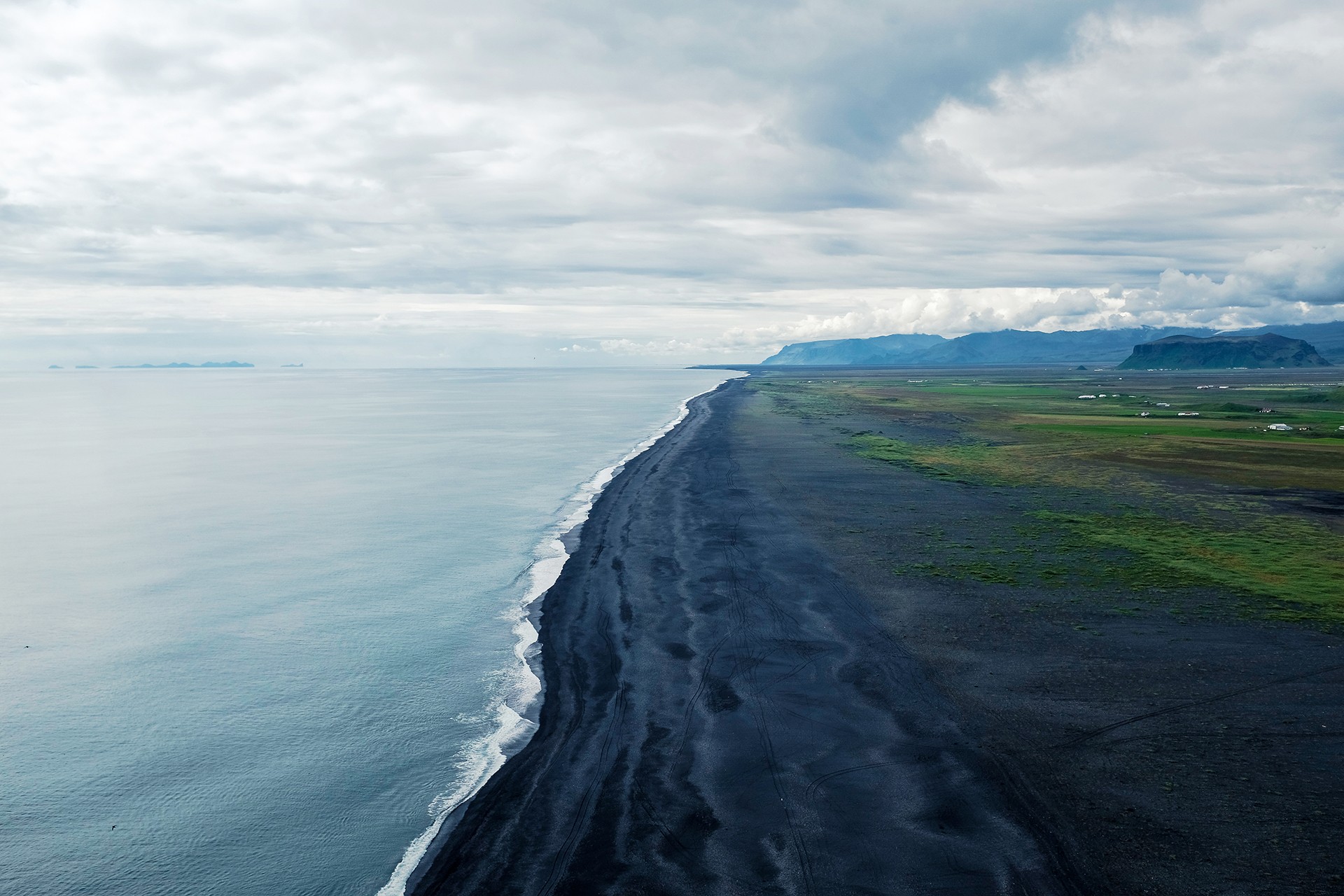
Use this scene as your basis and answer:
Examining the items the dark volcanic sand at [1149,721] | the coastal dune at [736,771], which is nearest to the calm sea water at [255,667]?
the coastal dune at [736,771]

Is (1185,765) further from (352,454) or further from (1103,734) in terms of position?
(352,454)

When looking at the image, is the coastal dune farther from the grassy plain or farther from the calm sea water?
the grassy plain

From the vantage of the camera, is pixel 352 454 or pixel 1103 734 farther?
pixel 352 454

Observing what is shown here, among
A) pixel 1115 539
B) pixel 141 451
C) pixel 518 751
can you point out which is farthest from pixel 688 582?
pixel 141 451

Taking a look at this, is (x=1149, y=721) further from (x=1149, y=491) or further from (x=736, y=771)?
(x=1149, y=491)

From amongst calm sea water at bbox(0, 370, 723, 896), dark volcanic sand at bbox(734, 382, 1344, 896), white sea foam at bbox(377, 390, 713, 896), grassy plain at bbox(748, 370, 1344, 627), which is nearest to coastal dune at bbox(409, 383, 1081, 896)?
white sea foam at bbox(377, 390, 713, 896)

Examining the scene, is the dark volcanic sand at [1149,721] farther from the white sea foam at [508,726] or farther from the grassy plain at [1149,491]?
the white sea foam at [508,726]

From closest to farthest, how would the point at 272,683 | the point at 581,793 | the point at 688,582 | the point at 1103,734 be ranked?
the point at 581,793 < the point at 1103,734 < the point at 272,683 < the point at 688,582
